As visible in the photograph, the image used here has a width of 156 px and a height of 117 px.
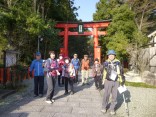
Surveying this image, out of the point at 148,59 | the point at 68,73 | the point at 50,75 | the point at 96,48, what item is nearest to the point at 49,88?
the point at 50,75

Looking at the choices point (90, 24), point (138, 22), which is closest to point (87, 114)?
point (138, 22)

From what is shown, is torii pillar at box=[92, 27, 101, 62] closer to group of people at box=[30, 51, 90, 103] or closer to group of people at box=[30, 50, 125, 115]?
group of people at box=[30, 50, 125, 115]

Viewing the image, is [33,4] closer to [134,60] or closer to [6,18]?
[6,18]

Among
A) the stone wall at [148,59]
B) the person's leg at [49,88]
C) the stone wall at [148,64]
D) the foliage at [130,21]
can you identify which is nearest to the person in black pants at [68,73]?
the person's leg at [49,88]

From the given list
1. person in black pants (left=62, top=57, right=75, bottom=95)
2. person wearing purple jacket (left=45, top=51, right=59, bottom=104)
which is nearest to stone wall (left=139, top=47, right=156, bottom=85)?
person in black pants (left=62, top=57, right=75, bottom=95)

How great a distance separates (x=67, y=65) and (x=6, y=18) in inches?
418

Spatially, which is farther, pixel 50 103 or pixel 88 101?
pixel 88 101

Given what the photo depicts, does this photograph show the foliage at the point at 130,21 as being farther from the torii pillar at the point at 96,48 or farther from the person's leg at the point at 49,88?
the person's leg at the point at 49,88

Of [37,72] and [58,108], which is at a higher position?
[37,72]

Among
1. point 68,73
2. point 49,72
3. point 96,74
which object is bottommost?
point 96,74

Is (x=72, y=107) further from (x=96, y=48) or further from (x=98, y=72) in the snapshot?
(x=96, y=48)

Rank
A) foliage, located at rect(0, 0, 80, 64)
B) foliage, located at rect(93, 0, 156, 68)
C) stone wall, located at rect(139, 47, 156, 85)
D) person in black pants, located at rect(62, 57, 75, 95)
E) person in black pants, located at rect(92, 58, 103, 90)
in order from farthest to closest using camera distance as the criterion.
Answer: foliage, located at rect(93, 0, 156, 68) < foliage, located at rect(0, 0, 80, 64) < stone wall, located at rect(139, 47, 156, 85) < person in black pants, located at rect(92, 58, 103, 90) < person in black pants, located at rect(62, 57, 75, 95)

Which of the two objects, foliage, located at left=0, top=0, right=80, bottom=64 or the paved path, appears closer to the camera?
the paved path

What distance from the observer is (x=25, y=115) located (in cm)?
731
